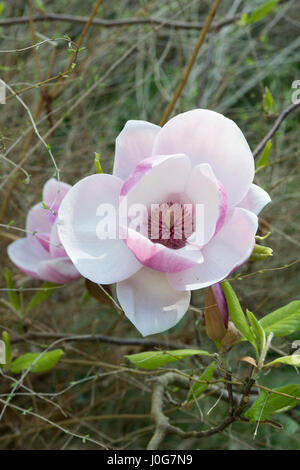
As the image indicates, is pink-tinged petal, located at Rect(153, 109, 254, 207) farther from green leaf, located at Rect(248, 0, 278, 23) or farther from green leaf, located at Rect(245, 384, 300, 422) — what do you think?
green leaf, located at Rect(248, 0, 278, 23)

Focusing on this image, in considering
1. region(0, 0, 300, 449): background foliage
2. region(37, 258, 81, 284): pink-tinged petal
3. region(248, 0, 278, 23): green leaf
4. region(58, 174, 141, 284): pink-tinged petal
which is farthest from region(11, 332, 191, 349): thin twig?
region(248, 0, 278, 23): green leaf

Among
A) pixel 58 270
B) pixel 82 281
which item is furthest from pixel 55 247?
pixel 82 281

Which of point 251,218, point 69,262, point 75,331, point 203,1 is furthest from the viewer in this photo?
point 203,1

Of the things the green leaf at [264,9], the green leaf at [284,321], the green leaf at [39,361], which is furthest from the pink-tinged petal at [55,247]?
the green leaf at [264,9]

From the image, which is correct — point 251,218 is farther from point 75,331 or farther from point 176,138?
point 75,331

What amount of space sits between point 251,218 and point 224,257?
0.14ft

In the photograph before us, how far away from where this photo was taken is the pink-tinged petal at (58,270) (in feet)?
1.90

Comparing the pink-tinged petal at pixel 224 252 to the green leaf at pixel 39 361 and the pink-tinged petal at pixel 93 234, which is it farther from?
the green leaf at pixel 39 361

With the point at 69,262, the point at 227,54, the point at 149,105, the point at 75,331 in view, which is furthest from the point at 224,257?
the point at 227,54

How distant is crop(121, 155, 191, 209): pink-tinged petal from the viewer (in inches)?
18.7

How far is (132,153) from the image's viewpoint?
52 cm

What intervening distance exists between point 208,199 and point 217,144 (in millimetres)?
52

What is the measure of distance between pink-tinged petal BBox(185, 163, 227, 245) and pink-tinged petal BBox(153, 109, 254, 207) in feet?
0.06

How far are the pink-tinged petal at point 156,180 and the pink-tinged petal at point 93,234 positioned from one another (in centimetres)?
3
